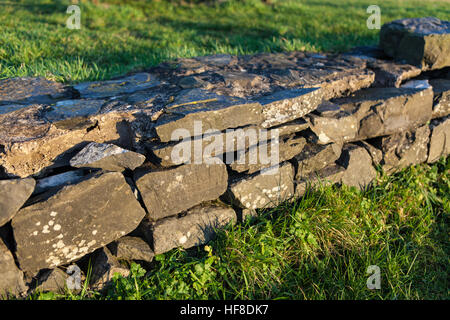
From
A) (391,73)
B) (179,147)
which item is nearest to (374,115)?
(391,73)

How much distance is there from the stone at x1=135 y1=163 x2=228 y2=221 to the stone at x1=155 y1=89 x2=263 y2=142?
0.89 feet

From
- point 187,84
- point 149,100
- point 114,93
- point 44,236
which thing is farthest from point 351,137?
point 44,236

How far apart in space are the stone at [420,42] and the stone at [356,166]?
1.51m

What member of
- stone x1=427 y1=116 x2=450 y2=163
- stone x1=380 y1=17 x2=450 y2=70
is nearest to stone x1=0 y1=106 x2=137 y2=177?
stone x1=427 y1=116 x2=450 y2=163

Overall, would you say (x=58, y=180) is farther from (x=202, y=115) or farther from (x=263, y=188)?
(x=263, y=188)

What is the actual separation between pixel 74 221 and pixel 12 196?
0.40 metres

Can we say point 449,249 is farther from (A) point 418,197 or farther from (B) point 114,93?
(B) point 114,93

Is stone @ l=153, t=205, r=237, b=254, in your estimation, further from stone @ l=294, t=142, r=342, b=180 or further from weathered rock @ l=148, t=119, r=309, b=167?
stone @ l=294, t=142, r=342, b=180

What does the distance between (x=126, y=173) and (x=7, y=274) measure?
1013 millimetres

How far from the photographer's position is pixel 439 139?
413 centimetres

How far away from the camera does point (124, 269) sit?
102 inches

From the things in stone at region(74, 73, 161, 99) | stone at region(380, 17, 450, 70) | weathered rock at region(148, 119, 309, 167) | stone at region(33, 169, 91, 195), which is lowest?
stone at region(33, 169, 91, 195)

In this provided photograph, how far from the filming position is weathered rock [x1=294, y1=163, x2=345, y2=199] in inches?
129

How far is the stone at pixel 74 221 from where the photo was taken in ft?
7.50
